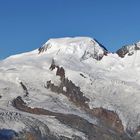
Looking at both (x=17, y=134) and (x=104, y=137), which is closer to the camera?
(x=17, y=134)

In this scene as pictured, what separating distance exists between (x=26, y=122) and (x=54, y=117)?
1249cm

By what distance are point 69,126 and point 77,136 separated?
310 inches

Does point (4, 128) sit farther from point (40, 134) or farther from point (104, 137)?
point (104, 137)

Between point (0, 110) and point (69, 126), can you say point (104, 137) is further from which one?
point (0, 110)

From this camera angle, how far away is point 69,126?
7805 inches

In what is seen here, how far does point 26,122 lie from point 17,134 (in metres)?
8.35

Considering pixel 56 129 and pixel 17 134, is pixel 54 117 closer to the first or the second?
pixel 56 129

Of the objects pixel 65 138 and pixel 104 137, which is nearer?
pixel 65 138

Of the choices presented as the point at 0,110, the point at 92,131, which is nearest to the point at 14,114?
→ the point at 0,110

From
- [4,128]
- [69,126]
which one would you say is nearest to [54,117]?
[69,126]

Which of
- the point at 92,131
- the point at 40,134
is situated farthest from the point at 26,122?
the point at 92,131

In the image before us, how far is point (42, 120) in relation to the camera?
195 m

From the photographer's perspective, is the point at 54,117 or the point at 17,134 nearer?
the point at 17,134

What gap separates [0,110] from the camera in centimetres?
19388
